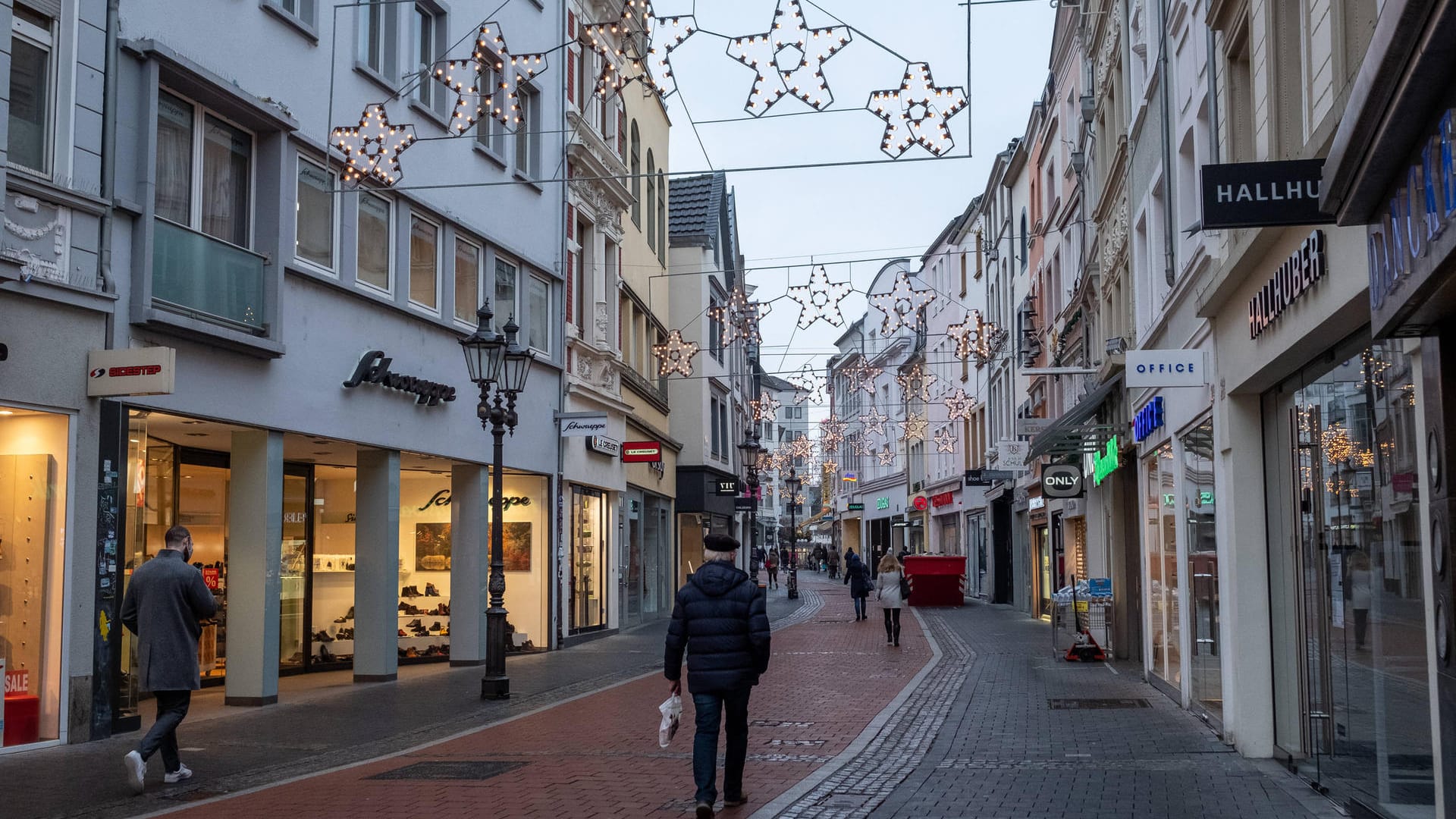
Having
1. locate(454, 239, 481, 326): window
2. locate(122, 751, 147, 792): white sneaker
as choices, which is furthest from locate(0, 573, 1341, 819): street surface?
locate(454, 239, 481, 326): window

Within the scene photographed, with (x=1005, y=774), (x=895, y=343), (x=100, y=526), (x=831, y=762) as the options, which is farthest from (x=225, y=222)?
(x=895, y=343)

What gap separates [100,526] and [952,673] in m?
11.3

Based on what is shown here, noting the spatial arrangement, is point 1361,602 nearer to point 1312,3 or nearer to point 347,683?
point 1312,3

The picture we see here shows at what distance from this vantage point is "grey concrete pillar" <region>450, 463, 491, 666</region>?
2191cm

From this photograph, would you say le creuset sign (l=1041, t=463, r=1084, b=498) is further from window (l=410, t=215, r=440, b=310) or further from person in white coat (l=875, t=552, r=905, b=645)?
window (l=410, t=215, r=440, b=310)

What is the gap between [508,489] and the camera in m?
24.8

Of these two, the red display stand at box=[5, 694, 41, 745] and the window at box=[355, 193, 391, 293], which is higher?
the window at box=[355, 193, 391, 293]

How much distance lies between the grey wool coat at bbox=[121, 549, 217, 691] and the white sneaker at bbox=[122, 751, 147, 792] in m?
0.55

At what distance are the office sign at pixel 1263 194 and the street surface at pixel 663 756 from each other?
3634mm

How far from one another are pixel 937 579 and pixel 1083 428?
68.4 feet

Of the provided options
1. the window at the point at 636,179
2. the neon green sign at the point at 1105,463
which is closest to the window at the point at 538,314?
the window at the point at 636,179

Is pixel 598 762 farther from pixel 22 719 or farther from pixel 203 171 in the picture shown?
pixel 203 171

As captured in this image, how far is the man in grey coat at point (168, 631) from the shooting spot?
33.0 feet

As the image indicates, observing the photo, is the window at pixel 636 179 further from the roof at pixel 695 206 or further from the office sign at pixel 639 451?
the roof at pixel 695 206
